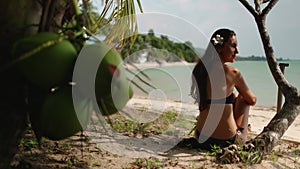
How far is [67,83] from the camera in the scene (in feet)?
3.44

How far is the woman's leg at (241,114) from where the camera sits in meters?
3.38

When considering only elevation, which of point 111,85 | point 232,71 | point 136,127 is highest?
point 111,85

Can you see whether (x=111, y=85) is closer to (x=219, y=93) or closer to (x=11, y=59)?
(x=11, y=59)

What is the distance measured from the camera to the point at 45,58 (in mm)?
961

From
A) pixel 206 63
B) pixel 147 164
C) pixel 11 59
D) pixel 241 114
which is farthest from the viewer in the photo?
pixel 241 114

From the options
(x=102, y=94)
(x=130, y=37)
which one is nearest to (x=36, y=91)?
(x=102, y=94)

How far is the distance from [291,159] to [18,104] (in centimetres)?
277

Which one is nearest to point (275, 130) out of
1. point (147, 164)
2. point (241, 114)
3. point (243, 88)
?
point (241, 114)

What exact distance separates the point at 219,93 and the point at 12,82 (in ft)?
7.87

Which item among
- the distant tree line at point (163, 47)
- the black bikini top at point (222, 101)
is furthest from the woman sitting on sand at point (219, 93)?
the distant tree line at point (163, 47)

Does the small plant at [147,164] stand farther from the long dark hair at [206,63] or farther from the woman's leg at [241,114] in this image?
the woman's leg at [241,114]

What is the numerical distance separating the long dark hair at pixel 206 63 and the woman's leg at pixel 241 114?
0.38 meters

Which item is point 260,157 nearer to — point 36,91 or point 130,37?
point 130,37

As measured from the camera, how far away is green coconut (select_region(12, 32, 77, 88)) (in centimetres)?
96
